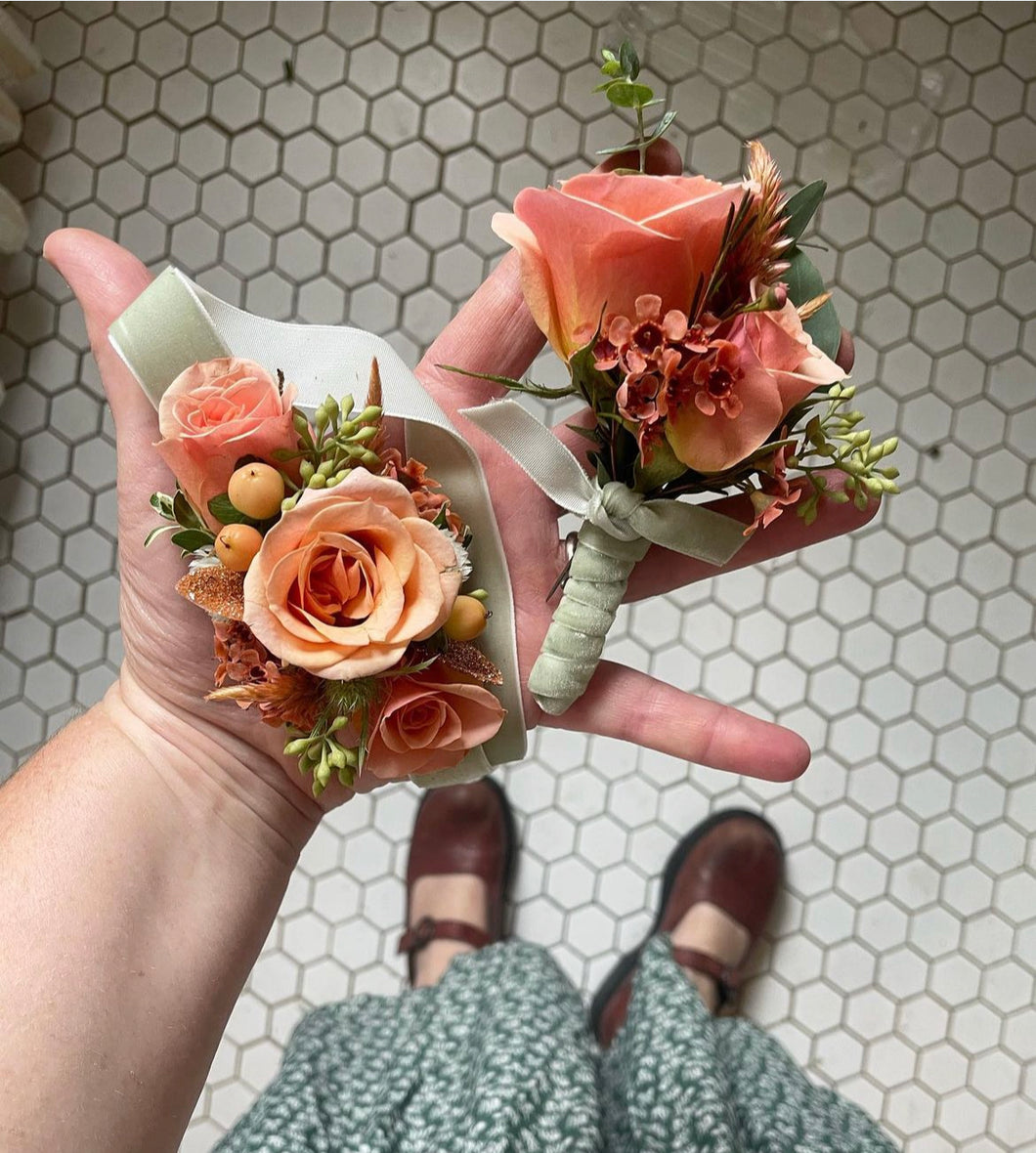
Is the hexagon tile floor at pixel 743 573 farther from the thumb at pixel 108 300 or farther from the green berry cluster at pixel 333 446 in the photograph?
the green berry cluster at pixel 333 446

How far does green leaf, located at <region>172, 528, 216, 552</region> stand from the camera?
51cm

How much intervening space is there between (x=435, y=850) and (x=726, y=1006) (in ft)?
1.14

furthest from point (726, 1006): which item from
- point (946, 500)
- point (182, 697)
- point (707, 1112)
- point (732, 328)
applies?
point (732, 328)

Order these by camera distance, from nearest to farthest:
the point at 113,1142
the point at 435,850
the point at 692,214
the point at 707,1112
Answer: the point at 692,214
the point at 113,1142
the point at 707,1112
the point at 435,850

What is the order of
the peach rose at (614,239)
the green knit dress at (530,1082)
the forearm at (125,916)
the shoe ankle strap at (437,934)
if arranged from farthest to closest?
the shoe ankle strap at (437,934)
the green knit dress at (530,1082)
the forearm at (125,916)
the peach rose at (614,239)

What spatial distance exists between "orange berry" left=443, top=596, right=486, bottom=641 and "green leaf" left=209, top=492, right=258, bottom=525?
0.37ft

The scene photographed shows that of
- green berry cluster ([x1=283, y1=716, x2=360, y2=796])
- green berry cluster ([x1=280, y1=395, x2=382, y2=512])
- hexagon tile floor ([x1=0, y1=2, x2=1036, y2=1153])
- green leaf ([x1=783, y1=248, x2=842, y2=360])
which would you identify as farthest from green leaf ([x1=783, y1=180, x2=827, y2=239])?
hexagon tile floor ([x1=0, y1=2, x2=1036, y2=1153])

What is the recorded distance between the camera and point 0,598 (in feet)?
3.45

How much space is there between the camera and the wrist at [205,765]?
64 centimetres

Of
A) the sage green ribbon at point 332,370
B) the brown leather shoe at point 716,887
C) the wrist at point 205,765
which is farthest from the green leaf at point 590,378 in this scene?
the brown leather shoe at point 716,887

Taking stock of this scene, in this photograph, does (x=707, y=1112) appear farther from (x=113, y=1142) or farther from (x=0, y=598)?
(x=0, y=598)

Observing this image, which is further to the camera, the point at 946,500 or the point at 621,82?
the point at 946,500

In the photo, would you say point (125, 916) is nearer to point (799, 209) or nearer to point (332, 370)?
point (332, 370)

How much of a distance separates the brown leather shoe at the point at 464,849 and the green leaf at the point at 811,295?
2.09 feet
